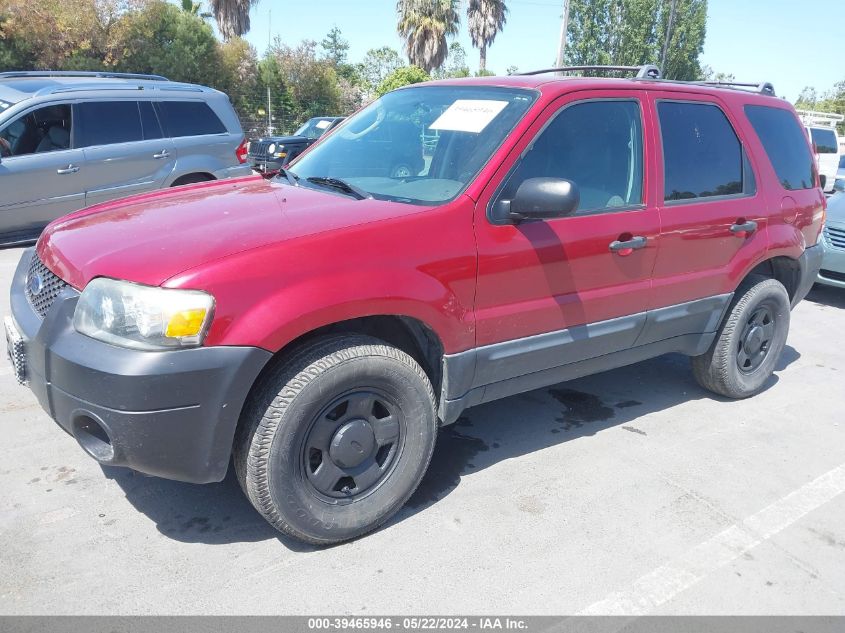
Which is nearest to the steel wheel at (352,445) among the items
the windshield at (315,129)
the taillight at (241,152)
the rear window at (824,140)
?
the taillight at (241,152)

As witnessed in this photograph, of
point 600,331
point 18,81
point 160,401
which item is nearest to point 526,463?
point 600,331

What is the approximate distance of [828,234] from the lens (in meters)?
7.59

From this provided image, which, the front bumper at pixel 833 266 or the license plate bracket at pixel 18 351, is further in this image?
the front bumper at pixel 833 266

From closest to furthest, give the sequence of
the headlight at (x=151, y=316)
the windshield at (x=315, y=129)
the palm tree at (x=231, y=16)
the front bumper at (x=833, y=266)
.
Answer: the headlight at (x=151, y=316)
the front bumper at (x=833, y=266)
the windshield at (x=315, y=129)
the palm tree at (x=231, y=16)

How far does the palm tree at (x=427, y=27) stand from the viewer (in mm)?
36969

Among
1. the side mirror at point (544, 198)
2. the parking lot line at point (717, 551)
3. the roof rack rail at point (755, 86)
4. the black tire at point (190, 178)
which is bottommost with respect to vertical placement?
the parking lot line at point (717, 551)

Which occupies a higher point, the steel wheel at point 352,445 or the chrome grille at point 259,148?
the chrome grille at point 259,148

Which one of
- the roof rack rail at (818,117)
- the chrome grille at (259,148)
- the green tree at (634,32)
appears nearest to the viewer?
the chrome grille at (259,148)

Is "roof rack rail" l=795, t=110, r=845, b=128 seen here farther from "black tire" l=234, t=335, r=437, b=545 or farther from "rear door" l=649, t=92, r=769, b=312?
"black tire" l=234, t=335, r=437, b=545

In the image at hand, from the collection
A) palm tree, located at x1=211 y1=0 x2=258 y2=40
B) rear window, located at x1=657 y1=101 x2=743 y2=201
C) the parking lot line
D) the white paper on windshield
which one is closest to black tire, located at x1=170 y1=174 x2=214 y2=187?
the white paper on windshield

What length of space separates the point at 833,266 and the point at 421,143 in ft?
19.3

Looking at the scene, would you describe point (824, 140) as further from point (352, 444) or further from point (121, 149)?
point (352, 444)

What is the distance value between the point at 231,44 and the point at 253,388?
2758 centimetres

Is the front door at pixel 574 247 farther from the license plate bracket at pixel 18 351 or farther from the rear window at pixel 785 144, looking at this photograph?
the license plate bracket at pixel 18 351
